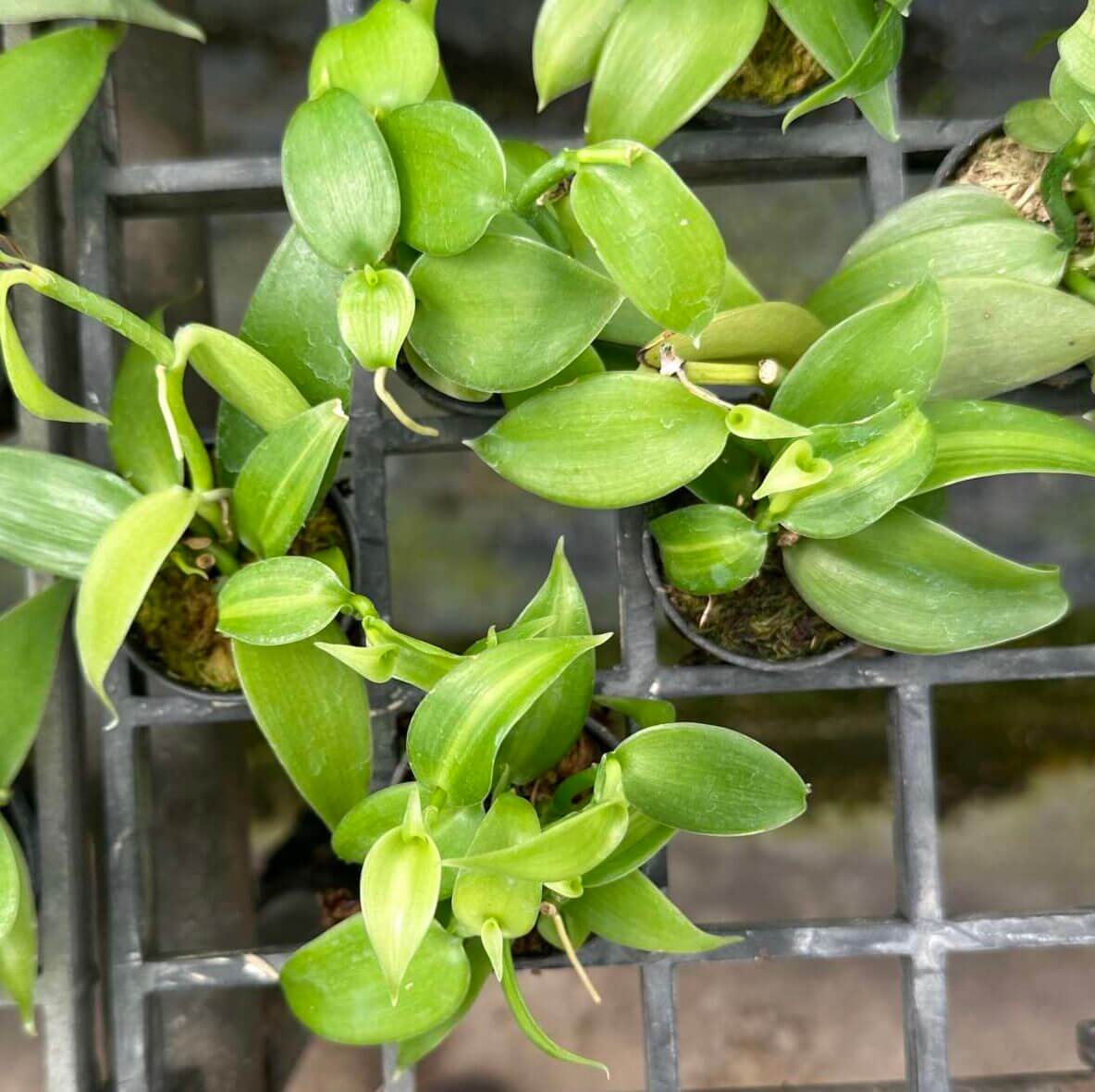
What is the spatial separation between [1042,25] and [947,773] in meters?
0.72

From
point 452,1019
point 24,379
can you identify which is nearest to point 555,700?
point 452,1019

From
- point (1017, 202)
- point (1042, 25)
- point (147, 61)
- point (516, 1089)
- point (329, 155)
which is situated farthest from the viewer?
point (516, 1089)

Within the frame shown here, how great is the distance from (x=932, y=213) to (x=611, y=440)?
9.6 inches

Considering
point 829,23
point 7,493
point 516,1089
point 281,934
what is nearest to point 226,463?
point 7,493

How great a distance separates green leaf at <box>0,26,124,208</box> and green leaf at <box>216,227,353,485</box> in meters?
0.14

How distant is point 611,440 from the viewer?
0.49 metres

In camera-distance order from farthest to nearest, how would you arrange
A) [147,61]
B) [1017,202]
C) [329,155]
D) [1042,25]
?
1. [1042,25]
2. [147,61]
3. [1017,202]
4. [329,155]

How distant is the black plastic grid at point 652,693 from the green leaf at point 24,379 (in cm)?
13

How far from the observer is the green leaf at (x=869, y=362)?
47 cm

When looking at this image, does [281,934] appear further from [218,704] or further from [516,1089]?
[218,704]

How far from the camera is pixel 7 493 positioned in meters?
0.53

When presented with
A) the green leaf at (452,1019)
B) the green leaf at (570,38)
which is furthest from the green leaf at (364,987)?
the green leaf at (570,38)

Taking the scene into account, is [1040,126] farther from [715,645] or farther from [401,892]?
[401,892]

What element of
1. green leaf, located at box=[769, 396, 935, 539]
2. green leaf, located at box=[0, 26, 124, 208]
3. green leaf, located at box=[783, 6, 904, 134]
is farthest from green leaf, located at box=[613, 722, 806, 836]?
green leaf, located at box=[0, 26, 124, 208]
